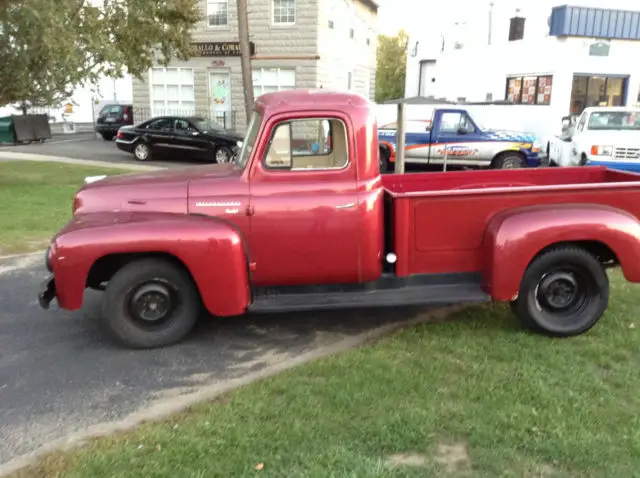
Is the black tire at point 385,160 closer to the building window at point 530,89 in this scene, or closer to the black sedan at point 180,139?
the black sedan at point 180,139

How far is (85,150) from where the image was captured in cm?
2267

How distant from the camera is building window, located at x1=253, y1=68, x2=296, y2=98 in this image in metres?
24.8

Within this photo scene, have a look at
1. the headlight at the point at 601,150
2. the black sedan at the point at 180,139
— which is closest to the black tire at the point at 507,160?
the headlight at the point at 601,150

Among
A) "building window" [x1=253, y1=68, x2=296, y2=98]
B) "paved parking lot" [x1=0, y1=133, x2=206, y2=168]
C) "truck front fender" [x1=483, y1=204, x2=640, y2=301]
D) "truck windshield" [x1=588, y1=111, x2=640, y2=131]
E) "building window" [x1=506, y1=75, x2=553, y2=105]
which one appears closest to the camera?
"truck front fender" [x1=483, y1=204, x2=640, y2=301]

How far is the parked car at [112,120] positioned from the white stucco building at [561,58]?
17.2m

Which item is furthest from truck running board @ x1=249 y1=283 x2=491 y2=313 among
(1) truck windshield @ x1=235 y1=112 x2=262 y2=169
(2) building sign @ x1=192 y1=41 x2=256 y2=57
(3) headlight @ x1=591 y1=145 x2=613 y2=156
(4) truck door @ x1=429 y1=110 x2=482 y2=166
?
(2) building sign @ x1=192 y1=41 x2=256 y2=57

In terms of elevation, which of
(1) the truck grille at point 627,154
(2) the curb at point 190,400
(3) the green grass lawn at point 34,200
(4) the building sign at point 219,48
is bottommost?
(2) the curb at point 190,400

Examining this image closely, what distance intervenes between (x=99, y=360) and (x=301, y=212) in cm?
195

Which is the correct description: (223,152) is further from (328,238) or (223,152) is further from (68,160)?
(328,238)

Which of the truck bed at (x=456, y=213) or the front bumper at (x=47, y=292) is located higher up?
the truck bed at (x=456, y=213)

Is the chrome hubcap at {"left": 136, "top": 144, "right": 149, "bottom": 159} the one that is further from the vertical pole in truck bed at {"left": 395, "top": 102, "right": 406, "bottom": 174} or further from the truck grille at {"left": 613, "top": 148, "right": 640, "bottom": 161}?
the truck grille at {"left": 613, "top": 148, "right": 640, "bottom": 161}

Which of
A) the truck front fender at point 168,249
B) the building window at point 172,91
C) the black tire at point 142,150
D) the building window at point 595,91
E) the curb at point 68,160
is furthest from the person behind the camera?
the building window at point 172,91

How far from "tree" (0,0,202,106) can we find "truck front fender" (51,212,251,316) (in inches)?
314

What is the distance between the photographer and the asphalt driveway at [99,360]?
3775mm
